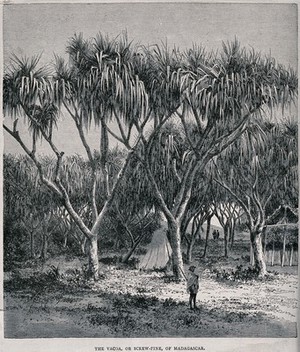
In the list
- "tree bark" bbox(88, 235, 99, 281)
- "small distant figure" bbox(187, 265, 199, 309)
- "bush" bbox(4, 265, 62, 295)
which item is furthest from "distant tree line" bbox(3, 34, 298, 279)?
"bush" bbox(4, 265, 62, 295)

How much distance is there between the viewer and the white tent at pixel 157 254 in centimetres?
1007

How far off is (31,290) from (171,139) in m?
2.30

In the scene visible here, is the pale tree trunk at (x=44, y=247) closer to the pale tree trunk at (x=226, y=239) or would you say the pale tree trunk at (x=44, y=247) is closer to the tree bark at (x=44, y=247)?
the tree bark at (x=44, y=247)

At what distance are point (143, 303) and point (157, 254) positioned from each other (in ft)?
1.86

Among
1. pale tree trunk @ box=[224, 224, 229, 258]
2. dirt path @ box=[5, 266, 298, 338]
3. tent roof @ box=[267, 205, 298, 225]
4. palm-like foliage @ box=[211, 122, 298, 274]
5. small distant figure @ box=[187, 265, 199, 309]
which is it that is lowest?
dirt path @ box=[5, 266, 298, 338]

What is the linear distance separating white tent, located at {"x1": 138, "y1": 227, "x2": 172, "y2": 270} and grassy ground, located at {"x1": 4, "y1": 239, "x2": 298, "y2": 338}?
0.09 metres

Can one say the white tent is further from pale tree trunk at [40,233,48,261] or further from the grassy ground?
pale tree trunk at [40,233,48,261]

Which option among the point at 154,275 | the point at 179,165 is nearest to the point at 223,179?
the point at 179,165

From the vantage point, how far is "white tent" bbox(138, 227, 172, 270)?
→ 33.0 ft

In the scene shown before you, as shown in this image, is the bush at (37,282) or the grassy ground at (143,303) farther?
the bush at (37,282)

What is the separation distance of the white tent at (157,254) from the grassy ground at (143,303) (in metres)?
0.09

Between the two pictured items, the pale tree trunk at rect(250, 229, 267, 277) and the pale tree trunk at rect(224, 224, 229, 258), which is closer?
the pale tree trunk at rect(224, 224, 229, 258)

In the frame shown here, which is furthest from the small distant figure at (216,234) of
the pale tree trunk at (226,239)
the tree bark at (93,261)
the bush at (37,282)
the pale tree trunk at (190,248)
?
the bush at (37,282)

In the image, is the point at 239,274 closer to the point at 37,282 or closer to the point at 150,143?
the point at 150,143
